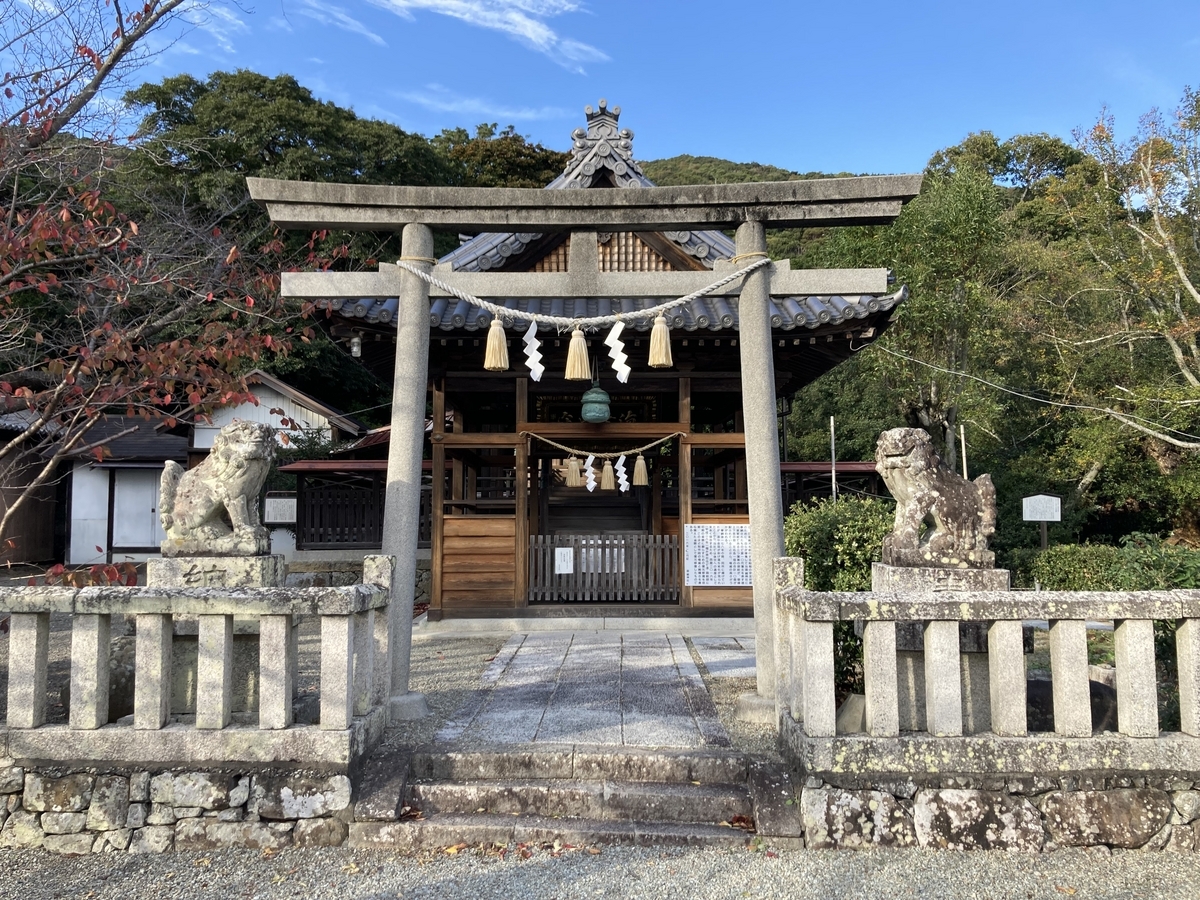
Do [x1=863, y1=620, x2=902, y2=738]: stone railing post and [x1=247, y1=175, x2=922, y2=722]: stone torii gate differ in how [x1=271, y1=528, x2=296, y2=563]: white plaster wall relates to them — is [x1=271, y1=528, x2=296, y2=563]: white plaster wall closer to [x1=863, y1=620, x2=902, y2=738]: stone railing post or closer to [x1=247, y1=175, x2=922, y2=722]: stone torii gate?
[x1=247, y1=175, x2=922, y2=722]: stone torii gate

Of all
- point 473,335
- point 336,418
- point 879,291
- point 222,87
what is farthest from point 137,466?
point 879,291

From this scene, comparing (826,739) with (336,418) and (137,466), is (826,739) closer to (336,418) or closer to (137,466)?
(336,418)

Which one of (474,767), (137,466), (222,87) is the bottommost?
(474,767)

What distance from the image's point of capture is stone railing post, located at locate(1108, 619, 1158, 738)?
3.82 m

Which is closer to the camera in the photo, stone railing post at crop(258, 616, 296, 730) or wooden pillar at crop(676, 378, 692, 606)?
stone railing post at crop(258, 616, 296, 730)

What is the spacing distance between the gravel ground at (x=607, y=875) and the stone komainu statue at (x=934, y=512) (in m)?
1.70

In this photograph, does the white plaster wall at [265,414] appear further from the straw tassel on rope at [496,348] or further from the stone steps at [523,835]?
the stone steps at [523,835]

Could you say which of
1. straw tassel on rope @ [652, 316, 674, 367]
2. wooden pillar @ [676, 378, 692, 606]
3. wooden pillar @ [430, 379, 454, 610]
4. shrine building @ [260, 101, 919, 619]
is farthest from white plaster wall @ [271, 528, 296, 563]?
straw tassel on rope @ [652, 316, 674, 367]

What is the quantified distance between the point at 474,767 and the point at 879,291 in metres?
4.69

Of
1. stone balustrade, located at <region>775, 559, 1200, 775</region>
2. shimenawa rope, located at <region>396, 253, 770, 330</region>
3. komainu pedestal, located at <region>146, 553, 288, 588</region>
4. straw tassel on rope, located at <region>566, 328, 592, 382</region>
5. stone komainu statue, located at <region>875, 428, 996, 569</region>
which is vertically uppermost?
shimenawa rope, located at <region>396, 253, 770, 330</region>

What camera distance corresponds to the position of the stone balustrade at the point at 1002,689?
148 inches

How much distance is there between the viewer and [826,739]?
Answer: 12.4 ft

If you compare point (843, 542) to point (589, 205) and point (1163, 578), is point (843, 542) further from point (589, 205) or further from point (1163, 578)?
point (589, 205)

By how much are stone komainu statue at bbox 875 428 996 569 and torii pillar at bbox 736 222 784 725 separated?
2.74 feet
